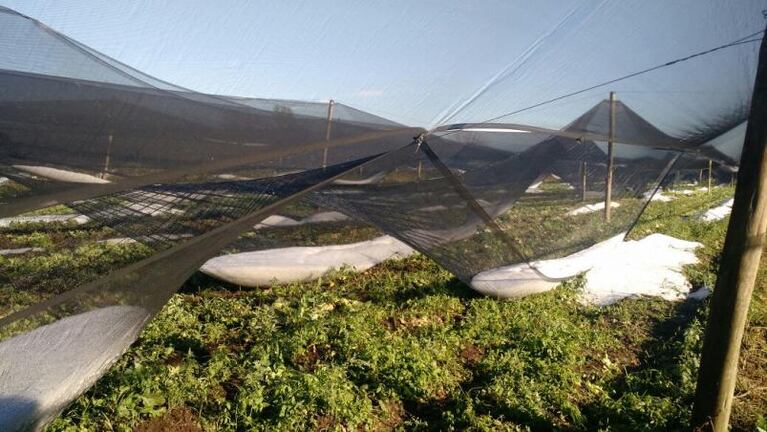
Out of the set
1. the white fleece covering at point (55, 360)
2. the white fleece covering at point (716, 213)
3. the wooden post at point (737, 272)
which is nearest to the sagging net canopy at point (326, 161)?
the white fleece covering at point (55, 360)

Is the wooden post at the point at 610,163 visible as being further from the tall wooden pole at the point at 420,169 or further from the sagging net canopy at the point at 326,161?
the tall wooden pole at the point at 420,169

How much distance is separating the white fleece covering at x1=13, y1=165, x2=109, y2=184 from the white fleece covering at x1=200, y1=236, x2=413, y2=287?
216 centimetres

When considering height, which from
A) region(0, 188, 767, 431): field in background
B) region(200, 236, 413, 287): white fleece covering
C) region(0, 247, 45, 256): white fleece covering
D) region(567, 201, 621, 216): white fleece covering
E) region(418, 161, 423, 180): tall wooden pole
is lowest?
region(0, 188, 767, 431): field in background

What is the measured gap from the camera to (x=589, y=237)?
3.78 m

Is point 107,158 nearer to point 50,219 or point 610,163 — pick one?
point 50,219

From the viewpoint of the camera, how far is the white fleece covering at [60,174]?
1.65 metres

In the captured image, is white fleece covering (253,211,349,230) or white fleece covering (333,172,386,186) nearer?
white fleece covering (333,172,386,186)

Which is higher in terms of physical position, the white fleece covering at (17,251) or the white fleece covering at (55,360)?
the white fleece covering at (17,251)

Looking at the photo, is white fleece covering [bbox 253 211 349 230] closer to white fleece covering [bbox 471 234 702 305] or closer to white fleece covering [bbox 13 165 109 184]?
white fleece covering [bbox 13 165 109 184]

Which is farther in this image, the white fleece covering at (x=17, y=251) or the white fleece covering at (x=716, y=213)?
the white fleece covering at (x=716, y=213)

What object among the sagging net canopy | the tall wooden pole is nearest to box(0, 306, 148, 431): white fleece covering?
the sagging net canopy

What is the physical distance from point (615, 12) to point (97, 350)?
99.8 inches

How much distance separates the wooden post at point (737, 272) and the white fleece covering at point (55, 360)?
86.0 inches

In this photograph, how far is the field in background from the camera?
96.1 inches
